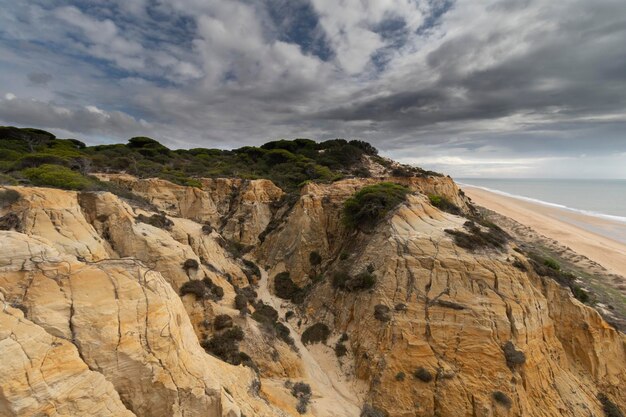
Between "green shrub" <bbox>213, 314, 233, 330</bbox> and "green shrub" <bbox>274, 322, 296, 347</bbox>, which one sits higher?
"green shrub" <bbox>213, 314, 233, 330</bbox>

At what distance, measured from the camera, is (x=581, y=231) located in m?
51.8

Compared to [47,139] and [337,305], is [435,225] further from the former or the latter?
[47,139]

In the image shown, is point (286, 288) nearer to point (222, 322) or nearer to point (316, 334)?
point (316, 334)

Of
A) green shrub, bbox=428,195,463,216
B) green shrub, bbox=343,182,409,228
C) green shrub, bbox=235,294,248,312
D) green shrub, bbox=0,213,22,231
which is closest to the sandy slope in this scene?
green shrub, bbox=235,294,248,312

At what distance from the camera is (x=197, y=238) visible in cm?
2080

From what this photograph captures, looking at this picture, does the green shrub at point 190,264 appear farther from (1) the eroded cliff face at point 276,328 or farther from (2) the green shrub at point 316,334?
(2) the green shrub at point 316,334

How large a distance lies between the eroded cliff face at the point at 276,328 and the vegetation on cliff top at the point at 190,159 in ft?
36.6

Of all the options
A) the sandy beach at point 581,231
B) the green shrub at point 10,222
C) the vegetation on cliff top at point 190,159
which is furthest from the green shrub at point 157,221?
the sandy beach at point 581,231

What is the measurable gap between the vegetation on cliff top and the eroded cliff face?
11146 millimetres

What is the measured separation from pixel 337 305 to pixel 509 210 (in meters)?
65.4

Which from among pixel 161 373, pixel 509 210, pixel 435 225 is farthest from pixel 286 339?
pixel 509 210

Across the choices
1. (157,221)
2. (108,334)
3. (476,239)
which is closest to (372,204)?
(476,239)

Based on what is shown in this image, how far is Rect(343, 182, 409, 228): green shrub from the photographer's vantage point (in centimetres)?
2320

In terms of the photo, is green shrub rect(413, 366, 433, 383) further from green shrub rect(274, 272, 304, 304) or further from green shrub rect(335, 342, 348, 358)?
green shrub rect(274, 272, 304, 304)
